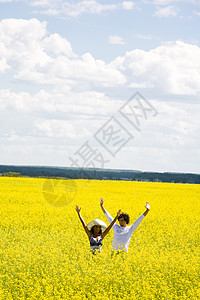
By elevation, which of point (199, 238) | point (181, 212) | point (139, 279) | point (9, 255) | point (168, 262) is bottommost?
point (181, 212)

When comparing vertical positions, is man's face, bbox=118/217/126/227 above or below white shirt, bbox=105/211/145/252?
above

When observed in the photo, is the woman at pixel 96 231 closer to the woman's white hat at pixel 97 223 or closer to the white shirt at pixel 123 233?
the woman's white hat at pixel 97 223

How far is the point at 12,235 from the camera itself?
Result: 43.7ft

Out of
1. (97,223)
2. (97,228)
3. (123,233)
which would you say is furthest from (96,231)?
(123,233)

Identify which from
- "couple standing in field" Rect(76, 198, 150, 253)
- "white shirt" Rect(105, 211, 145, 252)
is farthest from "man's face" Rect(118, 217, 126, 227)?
"white shirt" Rect(105, 211, 145, 252)

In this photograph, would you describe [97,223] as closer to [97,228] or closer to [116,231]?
[97,228]

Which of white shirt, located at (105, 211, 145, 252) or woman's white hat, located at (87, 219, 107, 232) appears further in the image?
white shirt, located at (105, 211, 145, 252)

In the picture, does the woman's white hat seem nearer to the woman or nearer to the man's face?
the woman

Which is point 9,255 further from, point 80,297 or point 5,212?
point 5,212

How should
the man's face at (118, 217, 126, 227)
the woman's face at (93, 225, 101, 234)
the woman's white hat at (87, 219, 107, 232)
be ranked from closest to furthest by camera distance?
the man's face at (118, 217, 126, 227), the woman's white hat at (87, 219, 107, 232), the woman's face at (93, 225, 101, 234)

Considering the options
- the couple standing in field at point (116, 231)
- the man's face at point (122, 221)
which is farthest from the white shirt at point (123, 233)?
the man's face at point (122, 221)

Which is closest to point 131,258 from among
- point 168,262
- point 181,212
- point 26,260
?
point 168,262

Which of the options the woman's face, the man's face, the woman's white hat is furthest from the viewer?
the woman's face

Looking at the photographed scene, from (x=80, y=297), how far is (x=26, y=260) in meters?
2.36
